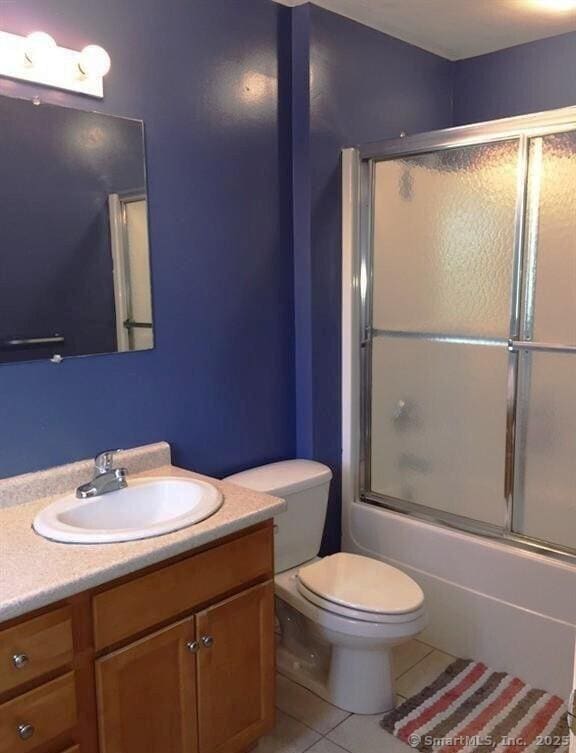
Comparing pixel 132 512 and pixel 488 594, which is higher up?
pixel 132 512

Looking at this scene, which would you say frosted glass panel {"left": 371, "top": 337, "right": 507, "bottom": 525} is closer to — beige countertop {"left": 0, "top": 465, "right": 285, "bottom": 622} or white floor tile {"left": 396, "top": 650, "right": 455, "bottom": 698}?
white floor tile {"left": 396, "top": 650, "right": 455, "bottom": 698}

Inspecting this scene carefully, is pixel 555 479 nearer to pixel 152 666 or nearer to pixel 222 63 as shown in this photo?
pixel 152 666

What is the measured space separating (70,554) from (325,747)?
106 cm

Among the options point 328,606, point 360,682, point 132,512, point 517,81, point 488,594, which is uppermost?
point 517,81

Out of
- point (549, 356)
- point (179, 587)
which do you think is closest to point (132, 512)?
point (179, 587)

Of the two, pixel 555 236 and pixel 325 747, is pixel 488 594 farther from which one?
pixel 555 236

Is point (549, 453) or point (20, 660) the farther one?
point (549, 453)

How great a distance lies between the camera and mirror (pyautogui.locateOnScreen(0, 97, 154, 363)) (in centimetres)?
171

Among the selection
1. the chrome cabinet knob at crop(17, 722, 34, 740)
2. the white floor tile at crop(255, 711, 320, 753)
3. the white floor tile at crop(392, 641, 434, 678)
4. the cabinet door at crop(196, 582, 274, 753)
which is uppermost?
the chrome cabinet knob at crop(17, 722, 34, 740)

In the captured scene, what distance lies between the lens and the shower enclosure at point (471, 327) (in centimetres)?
221

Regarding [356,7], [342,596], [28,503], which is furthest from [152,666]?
[356,7]

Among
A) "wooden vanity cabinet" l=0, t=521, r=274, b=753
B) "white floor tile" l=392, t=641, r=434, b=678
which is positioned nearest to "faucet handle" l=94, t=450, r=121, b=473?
"wooden vanity cabinet" l=0, t=521, r=274, b=753

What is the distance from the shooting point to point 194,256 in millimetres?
2145

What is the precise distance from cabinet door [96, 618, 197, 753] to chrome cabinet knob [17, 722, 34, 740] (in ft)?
0.52
